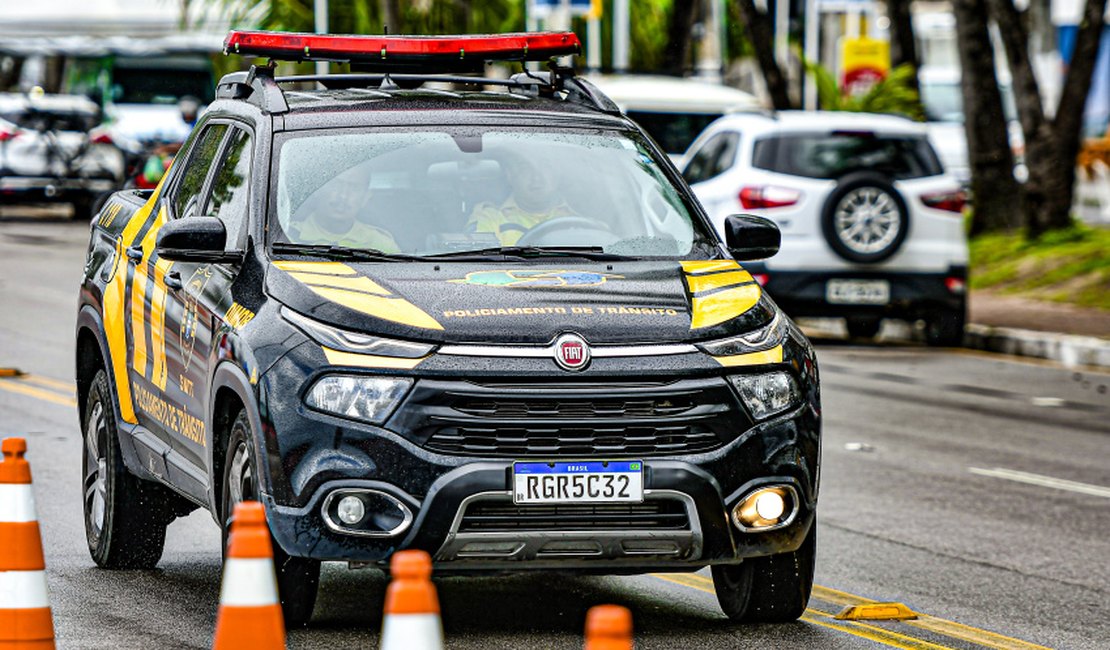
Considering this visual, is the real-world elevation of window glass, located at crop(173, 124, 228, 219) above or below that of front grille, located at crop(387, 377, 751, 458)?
above

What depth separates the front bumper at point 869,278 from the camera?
721 inches

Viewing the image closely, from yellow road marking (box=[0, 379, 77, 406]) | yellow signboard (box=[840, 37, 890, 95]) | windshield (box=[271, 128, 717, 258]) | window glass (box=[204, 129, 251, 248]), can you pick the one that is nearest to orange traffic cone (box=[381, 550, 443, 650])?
windshield (box=[271, 128, 717, 258])

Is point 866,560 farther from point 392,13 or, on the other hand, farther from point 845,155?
point 392,13

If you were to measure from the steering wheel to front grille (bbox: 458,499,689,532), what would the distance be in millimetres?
1303

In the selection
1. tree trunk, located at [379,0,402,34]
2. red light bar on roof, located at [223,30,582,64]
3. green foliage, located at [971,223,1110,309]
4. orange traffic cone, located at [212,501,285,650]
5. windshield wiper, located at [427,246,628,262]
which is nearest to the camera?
orange traffic cone, located at [212,501,285,650]

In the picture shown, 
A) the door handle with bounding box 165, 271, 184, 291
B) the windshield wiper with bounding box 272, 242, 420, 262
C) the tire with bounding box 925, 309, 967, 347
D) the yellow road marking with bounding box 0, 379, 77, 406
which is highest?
the windshield wiper with bounding box 272, 242, 420, 262

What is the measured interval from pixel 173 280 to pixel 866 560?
2.97 metres

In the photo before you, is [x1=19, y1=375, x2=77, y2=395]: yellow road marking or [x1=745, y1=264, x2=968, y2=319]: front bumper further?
[x1=745, y1=264, x2=968, y2=319]: front bumper

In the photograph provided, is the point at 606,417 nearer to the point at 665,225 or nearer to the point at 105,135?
the point at 665,225

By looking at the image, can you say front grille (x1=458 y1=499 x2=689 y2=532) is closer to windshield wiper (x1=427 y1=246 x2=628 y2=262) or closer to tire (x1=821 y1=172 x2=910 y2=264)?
windshield wiper (x1=427 y1=246 x2=628 y2=262)

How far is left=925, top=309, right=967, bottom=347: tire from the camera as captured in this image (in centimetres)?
1877

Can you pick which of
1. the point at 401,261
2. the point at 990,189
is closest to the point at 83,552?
the point at 401,261

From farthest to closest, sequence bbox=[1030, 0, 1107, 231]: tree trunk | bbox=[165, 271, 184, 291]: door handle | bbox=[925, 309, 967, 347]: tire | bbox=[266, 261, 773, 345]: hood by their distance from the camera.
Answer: bbox=[1030, 0, 1107, 231]: tree trunk → bbox=[925, 309, 967, 347]: tire → bbox=[165, 271, 184, 291]: door handle → bbox=[266, 261, 773, 345]: hood

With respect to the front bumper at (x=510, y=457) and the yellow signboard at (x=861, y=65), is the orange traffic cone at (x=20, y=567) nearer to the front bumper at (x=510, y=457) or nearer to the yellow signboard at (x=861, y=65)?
the front bumper at (x=510, y=457)
